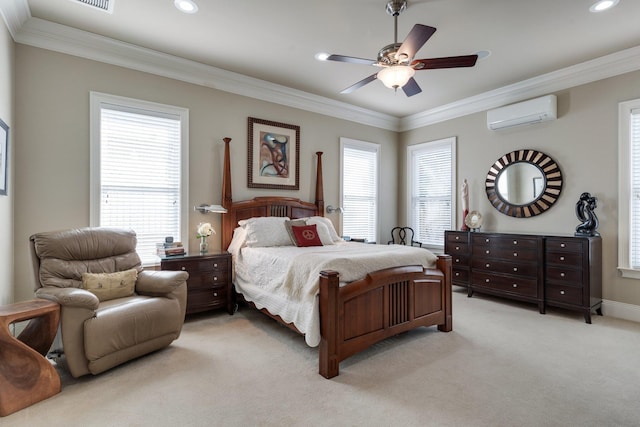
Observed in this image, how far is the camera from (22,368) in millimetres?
1984

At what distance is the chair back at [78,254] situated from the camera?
258 centimetres

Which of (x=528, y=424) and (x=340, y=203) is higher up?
(x=340, y=203)

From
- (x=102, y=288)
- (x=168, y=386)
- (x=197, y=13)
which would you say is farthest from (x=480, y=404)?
(x=197, y=13)

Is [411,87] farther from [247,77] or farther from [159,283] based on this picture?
[159,283]

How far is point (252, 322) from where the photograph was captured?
349 cm

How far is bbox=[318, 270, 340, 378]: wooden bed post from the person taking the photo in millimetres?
2361

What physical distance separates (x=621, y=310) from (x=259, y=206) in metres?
4.55

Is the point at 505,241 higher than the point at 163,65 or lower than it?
lower

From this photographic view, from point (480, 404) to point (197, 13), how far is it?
3.81 meters

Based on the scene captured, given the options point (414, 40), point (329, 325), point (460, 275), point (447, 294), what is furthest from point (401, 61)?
point (460, 275)

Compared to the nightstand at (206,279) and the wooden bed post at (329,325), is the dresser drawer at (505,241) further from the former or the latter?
the nightstand at (206,279)

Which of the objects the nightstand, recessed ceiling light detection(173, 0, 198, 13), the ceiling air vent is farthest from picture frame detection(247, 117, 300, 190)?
the ceiling air vent

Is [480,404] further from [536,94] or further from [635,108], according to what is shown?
[536,94]

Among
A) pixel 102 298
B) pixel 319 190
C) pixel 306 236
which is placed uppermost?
pixel 319 190
